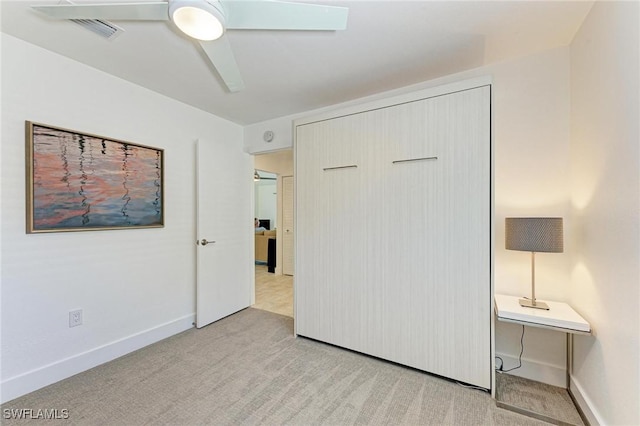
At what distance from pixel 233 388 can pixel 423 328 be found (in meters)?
1.50

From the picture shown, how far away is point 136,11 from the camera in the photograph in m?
1.34

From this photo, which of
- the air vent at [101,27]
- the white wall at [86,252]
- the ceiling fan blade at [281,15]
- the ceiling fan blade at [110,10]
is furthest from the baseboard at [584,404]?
the air vent at [101,27]

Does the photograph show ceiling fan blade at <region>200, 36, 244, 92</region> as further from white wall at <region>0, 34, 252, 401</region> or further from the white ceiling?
white wall at <region>0, 34, 252, 401</region>

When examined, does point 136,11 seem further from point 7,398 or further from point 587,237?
point 587,237

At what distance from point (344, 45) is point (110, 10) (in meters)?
1.38

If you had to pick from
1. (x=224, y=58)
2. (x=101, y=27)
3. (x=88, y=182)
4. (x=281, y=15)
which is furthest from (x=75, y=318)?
(x=281, y=15)

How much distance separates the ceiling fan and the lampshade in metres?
1.66

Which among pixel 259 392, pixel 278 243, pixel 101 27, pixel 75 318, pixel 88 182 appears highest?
pixel 101 27

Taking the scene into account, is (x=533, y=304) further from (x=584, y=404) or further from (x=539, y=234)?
(x=584, y=404)

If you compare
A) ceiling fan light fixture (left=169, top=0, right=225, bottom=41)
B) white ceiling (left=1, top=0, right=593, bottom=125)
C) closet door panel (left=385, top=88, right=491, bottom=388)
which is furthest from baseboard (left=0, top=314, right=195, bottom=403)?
ceiling fan light fixture (left=169, top=0, right=225, bottom=41)

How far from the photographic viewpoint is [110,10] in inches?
52.7

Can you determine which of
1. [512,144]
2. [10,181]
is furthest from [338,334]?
[10,181]

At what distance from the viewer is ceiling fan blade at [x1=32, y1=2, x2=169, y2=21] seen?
4.25 feet

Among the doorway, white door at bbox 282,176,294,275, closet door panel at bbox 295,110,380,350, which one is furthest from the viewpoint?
white door at bbox 282,176,294,275
